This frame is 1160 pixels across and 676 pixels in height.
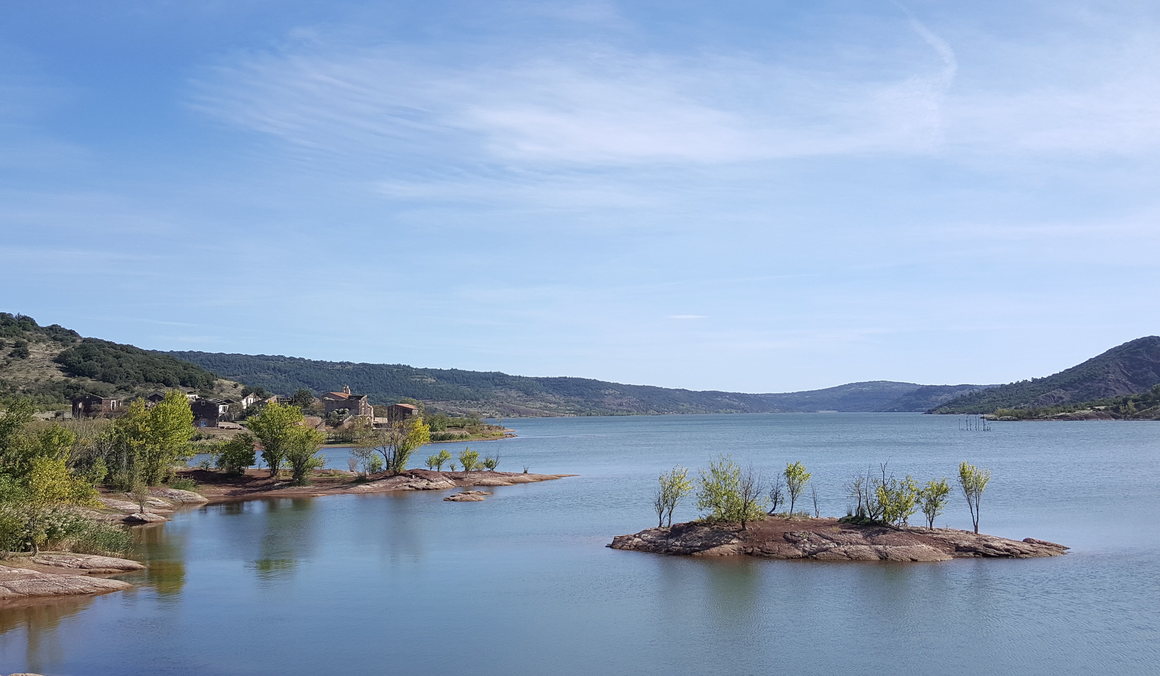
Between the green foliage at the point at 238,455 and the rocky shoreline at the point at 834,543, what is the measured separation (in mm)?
44901

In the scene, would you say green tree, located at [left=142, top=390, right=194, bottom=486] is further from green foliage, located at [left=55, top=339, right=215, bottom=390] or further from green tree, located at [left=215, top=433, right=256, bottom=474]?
green foliage, located at [left=55, top=339, right=215, bottom=390]

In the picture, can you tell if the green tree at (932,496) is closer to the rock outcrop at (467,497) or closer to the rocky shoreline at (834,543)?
the rocky shoreline at (834,543)

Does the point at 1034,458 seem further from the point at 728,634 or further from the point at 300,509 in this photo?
the point at 728,634

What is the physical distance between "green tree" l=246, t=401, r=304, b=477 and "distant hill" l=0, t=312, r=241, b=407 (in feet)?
A: 167

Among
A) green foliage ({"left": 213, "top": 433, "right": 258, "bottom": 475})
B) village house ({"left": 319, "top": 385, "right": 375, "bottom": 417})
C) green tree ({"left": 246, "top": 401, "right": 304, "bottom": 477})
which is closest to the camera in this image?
green tree ({"left": 246, "top": 401, "right": 304, "bottom": 477})

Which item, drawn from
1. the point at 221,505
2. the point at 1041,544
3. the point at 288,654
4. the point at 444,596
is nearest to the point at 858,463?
the point at 1041,544

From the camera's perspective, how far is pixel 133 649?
2583cm

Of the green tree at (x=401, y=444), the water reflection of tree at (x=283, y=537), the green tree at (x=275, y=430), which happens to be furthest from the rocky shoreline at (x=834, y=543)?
the green tree at (x=275, y=430)

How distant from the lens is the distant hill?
126688 mm

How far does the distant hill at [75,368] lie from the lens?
126688 millimetres

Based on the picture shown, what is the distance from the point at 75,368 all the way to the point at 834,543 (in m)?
134

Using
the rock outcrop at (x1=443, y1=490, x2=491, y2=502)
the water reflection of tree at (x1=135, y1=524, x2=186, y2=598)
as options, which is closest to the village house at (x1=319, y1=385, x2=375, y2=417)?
the rock outcrop at (x1=443, y1=490, x2=491, y2=502)

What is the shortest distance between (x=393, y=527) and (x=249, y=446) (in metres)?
29.3

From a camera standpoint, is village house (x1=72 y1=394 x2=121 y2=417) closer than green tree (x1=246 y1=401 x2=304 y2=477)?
No
